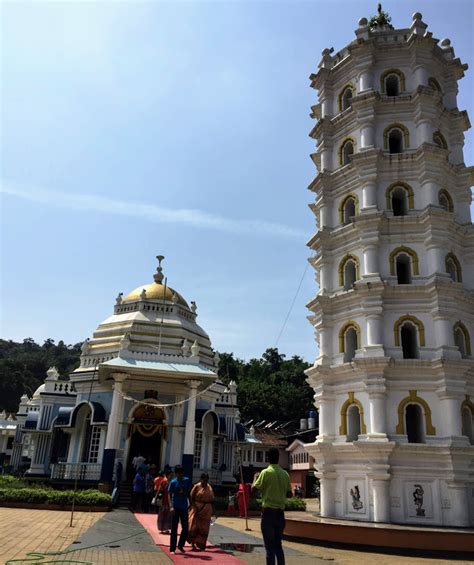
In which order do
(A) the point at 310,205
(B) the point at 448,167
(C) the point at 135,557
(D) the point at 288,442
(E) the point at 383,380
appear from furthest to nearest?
(D) the point at 288,442 < (A) the point at 310,205 < (B) the point at 448,167 < (E) the point at 383,380 < (C) the point at 135,557

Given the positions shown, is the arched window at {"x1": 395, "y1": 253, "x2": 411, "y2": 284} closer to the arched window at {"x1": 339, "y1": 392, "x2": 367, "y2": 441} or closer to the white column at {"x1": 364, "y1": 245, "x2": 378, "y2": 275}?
the white column at {"x1": 364, "y1": 245, "x2": 378, "y2": 275}

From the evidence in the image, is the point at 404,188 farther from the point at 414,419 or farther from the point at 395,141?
the point at 414,419

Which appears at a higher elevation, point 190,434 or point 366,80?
point 366,80

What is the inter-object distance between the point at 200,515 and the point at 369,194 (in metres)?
13.3

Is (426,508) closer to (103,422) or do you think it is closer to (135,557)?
(135,557)

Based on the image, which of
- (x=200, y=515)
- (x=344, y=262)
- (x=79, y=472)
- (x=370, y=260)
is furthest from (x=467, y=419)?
(x=79, y=472)

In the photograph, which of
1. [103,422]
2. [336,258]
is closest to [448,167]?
[336,258]

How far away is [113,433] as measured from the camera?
23328mm

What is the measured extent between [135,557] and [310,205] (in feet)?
53.9

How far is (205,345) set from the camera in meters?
32.9

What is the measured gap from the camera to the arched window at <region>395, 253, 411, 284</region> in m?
18.9

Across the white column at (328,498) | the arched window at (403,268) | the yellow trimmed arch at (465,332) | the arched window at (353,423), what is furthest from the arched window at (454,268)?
the white column at (328,498)

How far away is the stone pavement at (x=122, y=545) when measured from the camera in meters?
9.74

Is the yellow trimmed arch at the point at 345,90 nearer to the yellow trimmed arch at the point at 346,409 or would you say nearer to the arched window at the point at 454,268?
the arched window at the point at 454,268
